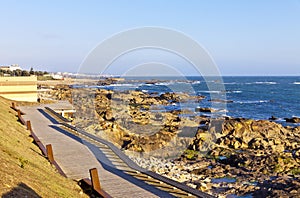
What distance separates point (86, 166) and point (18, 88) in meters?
18.5

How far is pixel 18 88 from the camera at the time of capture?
2711 centimetres

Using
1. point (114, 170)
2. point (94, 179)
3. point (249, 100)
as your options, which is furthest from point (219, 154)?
point (249, 100)

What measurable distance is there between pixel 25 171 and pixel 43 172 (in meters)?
0.82

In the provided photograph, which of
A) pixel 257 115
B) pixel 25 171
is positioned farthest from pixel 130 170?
pixel 257 115

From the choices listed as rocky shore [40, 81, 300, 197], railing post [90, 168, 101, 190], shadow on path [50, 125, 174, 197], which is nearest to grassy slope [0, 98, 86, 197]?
railing post [90, 168, 101, 190]

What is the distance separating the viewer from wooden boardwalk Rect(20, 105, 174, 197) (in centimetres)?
851

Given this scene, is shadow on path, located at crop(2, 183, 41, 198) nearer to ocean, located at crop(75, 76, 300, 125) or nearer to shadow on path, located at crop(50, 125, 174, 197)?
shadow on path, located at crop(50, 125, 174, 197)

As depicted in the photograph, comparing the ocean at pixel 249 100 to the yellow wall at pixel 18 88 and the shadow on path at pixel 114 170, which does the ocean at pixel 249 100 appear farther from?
the shadow on path at pixel 114 170

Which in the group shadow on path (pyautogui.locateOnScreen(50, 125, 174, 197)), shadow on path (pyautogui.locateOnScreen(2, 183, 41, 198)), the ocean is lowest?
the ocean

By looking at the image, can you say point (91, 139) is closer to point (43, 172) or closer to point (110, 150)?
point (110, 150)

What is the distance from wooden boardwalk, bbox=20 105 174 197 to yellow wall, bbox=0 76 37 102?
37.1ft

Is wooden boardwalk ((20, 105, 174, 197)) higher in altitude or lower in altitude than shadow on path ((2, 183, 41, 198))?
lower

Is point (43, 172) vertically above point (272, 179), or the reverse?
point (43, 172)

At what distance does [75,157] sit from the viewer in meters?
11.4
